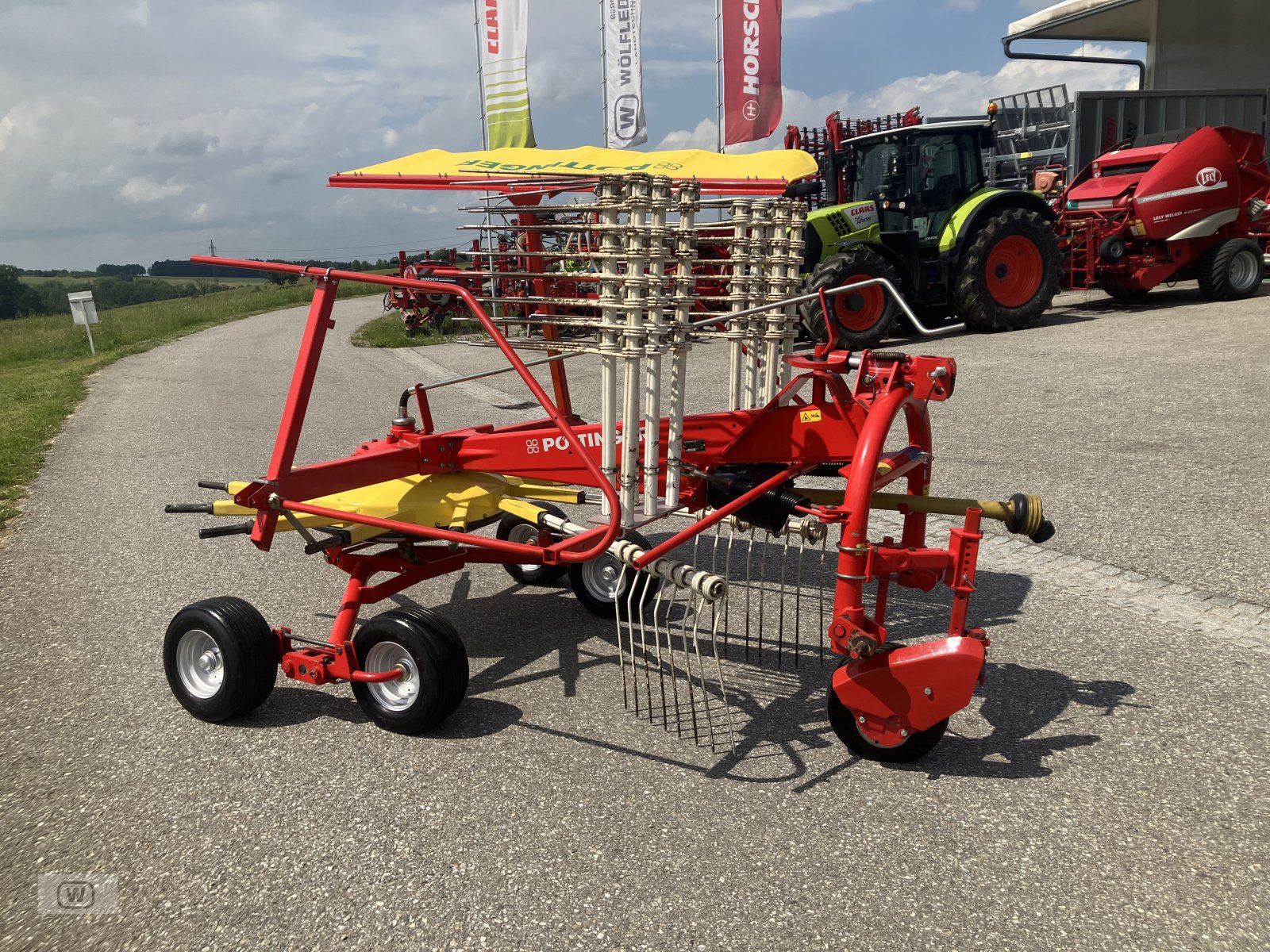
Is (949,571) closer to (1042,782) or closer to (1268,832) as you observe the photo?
(1042,782)

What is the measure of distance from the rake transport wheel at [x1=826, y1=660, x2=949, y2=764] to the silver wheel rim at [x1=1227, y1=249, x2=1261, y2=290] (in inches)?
520

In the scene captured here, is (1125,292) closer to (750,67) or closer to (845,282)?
(845,282)

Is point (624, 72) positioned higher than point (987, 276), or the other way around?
point (624, 72)

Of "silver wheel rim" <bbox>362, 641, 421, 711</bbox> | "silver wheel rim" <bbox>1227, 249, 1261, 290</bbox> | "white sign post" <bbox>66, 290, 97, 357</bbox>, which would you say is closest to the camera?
"silver wheel rim" <bbox>362, 641, 421, 711</bbox>

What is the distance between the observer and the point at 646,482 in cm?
376

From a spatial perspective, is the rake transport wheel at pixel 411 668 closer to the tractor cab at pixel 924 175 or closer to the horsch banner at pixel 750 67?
the tractor cab at pixel 924 175

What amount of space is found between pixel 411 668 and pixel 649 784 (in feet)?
3.50

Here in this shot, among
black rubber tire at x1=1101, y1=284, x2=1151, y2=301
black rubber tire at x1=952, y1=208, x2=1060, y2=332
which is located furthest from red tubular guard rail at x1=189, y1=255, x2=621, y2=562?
black rubber tire at x1=1101, y1=284, x2=1151, y2=301

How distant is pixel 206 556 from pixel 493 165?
3.61 m

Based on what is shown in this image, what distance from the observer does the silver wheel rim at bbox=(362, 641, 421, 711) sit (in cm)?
371

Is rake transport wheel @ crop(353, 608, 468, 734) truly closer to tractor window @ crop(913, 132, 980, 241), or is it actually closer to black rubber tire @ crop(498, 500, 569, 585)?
black rubber tire @ crop(498, 500, 569, 585)

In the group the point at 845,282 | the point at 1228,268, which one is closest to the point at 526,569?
the point at 845,282

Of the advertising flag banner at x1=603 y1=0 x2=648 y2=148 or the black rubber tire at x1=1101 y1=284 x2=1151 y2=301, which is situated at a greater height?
the advertising flag banner at x1=603 y1=0 x2=648 y2=148

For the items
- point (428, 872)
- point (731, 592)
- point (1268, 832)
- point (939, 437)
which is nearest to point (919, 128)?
point (939, 437)
